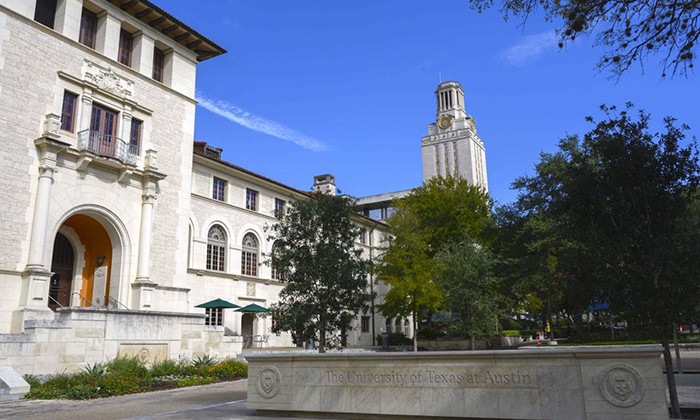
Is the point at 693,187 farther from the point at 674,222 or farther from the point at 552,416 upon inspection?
the point at 552,416

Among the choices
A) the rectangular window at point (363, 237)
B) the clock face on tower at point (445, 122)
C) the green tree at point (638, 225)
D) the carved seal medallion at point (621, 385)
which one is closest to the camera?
the carved seal medallion at point (621, 385)

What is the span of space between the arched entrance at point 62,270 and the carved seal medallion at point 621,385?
23.6 meters

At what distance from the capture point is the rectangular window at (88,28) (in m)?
24.4

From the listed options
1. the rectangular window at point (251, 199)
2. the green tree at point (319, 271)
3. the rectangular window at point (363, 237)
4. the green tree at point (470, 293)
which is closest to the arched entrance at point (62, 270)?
the green tree at point (319, 271)

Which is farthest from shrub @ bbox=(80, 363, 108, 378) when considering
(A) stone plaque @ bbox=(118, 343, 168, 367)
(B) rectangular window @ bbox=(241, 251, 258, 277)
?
(B) rectangular window @ bbox=(241, 251, 258, 277)

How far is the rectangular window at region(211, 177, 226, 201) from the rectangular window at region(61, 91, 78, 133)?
12.5 meters

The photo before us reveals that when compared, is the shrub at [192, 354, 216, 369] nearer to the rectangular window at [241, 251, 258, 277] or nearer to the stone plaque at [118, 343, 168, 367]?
the stone plaque at [118, 343, 168, 367]

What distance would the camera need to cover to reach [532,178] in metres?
39.1

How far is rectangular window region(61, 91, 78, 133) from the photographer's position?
888 inches

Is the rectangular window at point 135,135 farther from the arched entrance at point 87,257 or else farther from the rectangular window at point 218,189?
the rectangular window at point 218,189

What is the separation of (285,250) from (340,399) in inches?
486

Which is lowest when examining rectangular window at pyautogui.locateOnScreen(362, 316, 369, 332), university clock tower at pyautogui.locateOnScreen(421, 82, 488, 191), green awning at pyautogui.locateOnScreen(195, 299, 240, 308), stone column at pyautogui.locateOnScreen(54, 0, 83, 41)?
rectangular window at pyautogui.locateOnScreen(362, 316, 369, 332)

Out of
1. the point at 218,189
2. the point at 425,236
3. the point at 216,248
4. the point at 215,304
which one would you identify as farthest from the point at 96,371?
the point at 425,236

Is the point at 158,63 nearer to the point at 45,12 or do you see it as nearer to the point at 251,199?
the point at 45,12
